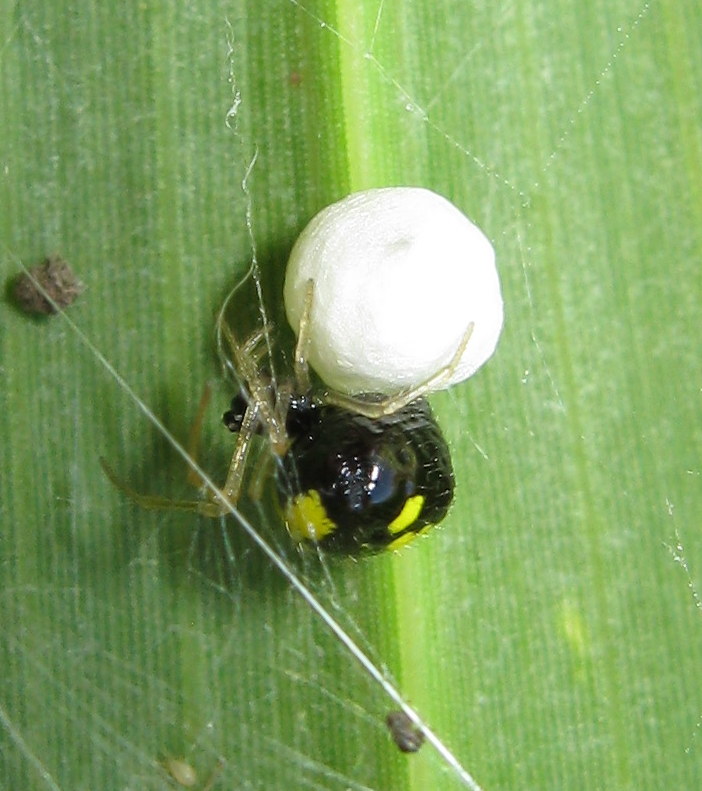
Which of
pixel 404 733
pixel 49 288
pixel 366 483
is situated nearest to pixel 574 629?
pixel 404 733

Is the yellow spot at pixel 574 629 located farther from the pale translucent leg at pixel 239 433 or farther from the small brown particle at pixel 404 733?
the pale translucent leg at pixel 239 433

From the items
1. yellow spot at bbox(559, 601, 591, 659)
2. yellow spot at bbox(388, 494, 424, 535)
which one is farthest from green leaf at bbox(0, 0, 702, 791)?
yellow spot at bbox(388, 494, 424, 535)

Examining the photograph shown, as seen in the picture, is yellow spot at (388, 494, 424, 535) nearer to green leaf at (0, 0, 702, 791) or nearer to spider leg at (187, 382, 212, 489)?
green leaf at (0, 0, 702, 791)

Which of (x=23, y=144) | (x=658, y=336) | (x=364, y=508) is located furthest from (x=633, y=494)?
(x=23, y=144)

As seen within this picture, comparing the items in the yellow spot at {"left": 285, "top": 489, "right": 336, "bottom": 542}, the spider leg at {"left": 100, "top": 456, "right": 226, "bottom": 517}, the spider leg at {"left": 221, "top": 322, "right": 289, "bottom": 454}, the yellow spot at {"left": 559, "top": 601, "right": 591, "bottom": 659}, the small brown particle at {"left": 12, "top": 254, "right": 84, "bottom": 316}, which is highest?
the small brown particle at {"left": 12, "top": 254, "right": 84, "bottom": 316}

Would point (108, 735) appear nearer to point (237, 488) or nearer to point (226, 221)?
point (237, 488)

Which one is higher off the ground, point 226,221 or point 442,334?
point 226,221
